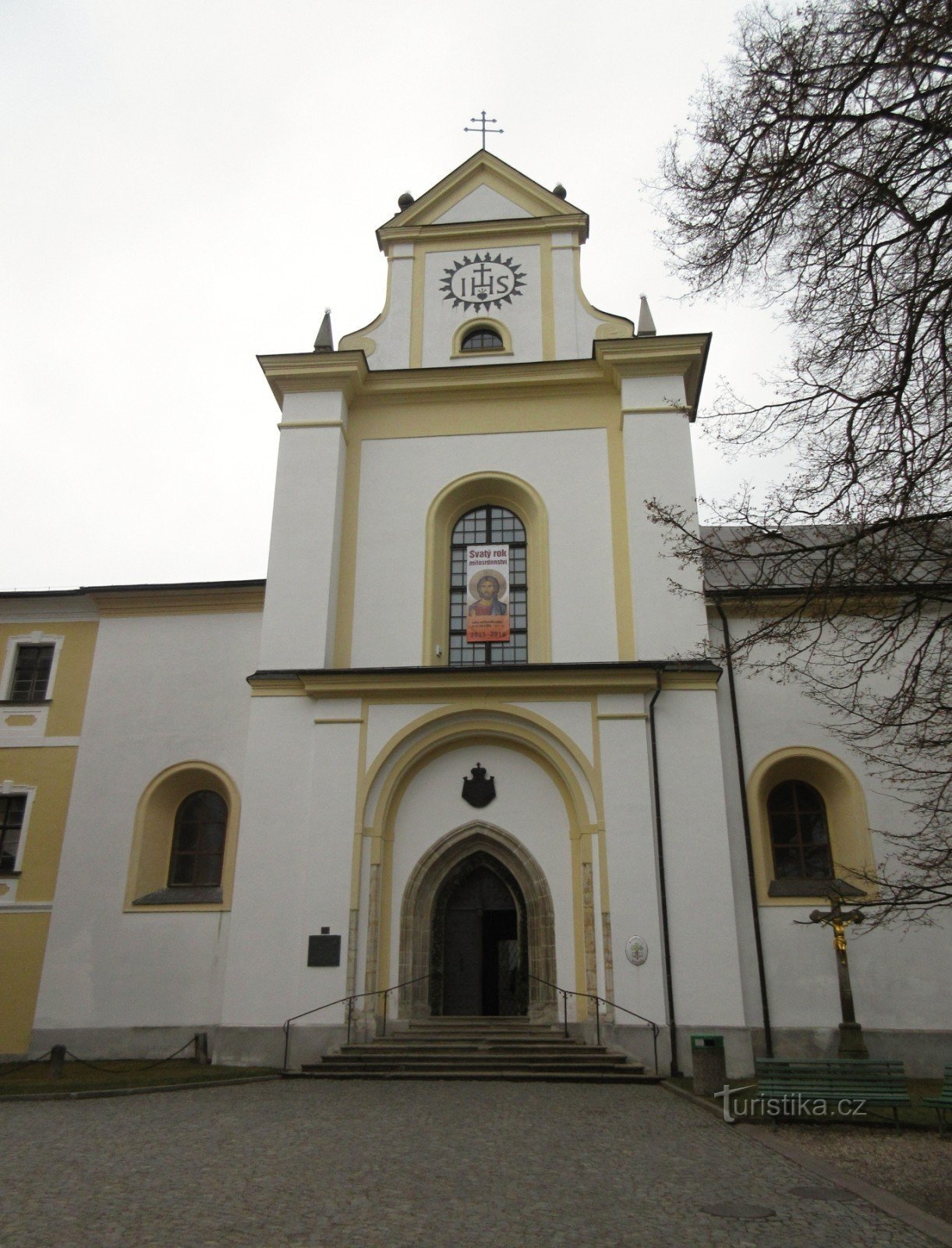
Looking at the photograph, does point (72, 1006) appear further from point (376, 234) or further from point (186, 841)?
point (376, 234)

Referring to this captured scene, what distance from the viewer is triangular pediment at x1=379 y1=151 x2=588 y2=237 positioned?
22.4 m

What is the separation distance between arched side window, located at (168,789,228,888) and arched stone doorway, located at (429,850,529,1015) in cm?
458

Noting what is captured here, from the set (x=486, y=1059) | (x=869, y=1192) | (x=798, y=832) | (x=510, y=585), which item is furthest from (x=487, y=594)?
(x=869, y=1192)

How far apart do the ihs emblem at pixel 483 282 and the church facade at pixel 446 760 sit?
8 cm

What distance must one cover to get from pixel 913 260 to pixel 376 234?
17374mm

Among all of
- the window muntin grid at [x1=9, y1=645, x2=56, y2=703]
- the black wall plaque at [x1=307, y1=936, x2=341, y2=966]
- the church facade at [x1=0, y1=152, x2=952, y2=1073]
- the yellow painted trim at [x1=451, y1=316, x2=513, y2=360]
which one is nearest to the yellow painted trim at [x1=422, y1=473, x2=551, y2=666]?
the church facade at [x1=0, y1=152, x2=952, y2=1073]

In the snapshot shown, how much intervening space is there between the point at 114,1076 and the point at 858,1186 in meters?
10.7

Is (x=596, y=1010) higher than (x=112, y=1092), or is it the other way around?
(x=596, y=1010)

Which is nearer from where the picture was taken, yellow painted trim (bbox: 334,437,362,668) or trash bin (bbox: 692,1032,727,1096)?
trash bin (bbox: 692,1032,727,1096)

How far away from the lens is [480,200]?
22.8m

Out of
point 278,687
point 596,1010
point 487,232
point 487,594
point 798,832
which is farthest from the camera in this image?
point 487,232

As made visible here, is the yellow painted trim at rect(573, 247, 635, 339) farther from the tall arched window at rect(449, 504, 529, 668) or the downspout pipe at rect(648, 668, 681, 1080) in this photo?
the downspout pipe at rect(648, 668, 681, 1080)

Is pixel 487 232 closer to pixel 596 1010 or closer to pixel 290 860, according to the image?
pixel 290 860

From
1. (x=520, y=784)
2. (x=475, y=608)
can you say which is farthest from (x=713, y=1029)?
(x=475, y=608)
